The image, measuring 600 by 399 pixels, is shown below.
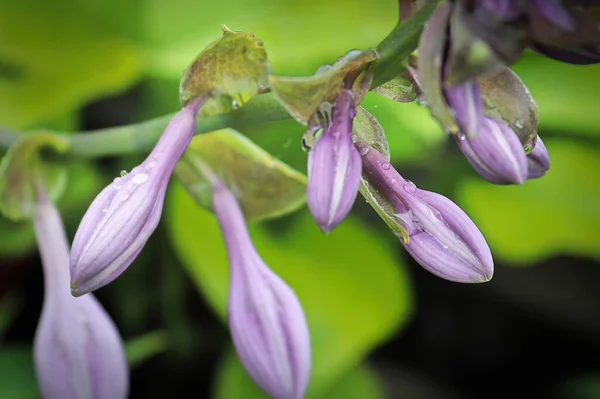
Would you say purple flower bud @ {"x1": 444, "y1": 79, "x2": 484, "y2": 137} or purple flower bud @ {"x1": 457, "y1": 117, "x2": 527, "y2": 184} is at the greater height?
purple flower bud @ {"x1": 444, "y1": 79, "x2": 484, "y2": 137}

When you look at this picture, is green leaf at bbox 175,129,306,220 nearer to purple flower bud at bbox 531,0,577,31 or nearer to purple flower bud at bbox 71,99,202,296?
purple flower bud at bbox 71,99,202,296

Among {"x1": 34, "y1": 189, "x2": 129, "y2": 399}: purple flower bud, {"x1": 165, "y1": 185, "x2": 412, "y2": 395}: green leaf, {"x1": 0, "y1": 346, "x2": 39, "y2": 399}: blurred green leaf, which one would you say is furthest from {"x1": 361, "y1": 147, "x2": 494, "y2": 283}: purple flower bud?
{"x1": 0, "y1": 346, "x2": 39, "y2": 399}: blurred green leaf

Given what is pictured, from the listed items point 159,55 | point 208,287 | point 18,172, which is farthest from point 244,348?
point 159,55

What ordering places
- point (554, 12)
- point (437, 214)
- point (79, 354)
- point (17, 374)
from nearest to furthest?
point (554, 12)
point (437, 214)
point (79, 354)
point (17, 374)

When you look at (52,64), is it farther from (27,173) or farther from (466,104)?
(466,104)

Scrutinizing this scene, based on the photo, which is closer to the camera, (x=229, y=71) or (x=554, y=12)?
(x=554, y=12)

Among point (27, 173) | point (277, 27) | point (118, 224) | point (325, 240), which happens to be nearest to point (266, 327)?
point (118, 224)
